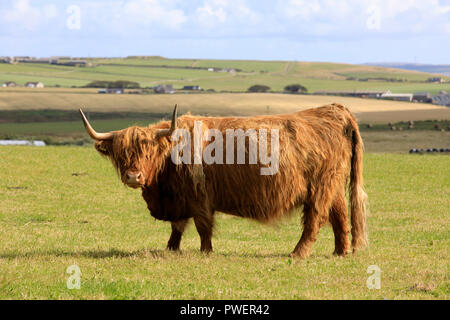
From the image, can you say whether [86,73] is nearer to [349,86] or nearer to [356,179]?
[349,86]

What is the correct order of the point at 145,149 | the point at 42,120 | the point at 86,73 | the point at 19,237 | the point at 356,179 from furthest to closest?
the point at 86,73
the point at 42,120
the point at 19,237
the point at 356,179
the point at 145,149

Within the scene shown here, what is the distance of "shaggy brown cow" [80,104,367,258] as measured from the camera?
28.9 feet

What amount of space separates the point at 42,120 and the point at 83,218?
51107 mm

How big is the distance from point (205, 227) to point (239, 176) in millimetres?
813

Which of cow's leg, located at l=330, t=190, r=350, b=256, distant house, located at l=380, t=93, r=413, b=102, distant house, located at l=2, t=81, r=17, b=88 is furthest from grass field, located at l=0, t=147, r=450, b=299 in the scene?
distant house, located at l=2, t=81, r=17, b=88

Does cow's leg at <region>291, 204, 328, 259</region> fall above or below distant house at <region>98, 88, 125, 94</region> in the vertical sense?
above

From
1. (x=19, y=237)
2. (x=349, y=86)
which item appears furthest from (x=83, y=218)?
(x=349, y=86)

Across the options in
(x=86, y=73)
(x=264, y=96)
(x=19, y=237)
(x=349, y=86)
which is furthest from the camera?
(x=86, y=73)

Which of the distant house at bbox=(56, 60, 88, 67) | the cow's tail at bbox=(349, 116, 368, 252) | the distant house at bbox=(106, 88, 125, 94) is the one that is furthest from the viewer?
the distant house at bbox=(56, 60, 88, 67)

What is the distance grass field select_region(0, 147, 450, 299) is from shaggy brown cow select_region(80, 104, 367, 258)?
516 mm

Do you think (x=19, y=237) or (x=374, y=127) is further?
(x=374, y=127)

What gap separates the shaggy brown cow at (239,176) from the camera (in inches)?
347

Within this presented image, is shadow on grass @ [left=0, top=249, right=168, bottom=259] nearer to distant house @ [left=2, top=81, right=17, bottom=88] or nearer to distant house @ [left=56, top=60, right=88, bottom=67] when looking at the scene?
distant house @ [left=2, top=81, right=17, bottom=88]

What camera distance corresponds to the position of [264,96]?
269 ft
